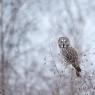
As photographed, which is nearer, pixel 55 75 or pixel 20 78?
pixel 55 75

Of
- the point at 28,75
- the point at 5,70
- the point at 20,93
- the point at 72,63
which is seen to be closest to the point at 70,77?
the point at 72,63

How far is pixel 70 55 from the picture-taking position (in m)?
5.79

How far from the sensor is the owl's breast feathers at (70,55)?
226 inches

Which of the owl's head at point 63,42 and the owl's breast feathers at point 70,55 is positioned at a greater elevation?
the owl's head at point 63,42

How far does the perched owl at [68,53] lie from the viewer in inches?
224

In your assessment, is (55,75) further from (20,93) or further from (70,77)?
(20,93)

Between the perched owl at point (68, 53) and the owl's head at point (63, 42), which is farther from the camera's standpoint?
the owl's head at point (63, 42)

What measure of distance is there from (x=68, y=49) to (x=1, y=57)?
1345cm

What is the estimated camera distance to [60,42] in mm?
6008

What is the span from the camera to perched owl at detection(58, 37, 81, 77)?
5.68m

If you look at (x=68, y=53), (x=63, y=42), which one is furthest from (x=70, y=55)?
(x=63, y=42)

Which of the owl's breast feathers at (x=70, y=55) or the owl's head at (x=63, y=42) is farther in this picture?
the owl's head at (x=63, y=42)

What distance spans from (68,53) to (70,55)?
0.29 ft

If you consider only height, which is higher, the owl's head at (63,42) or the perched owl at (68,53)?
the owl's head at (63,42)
